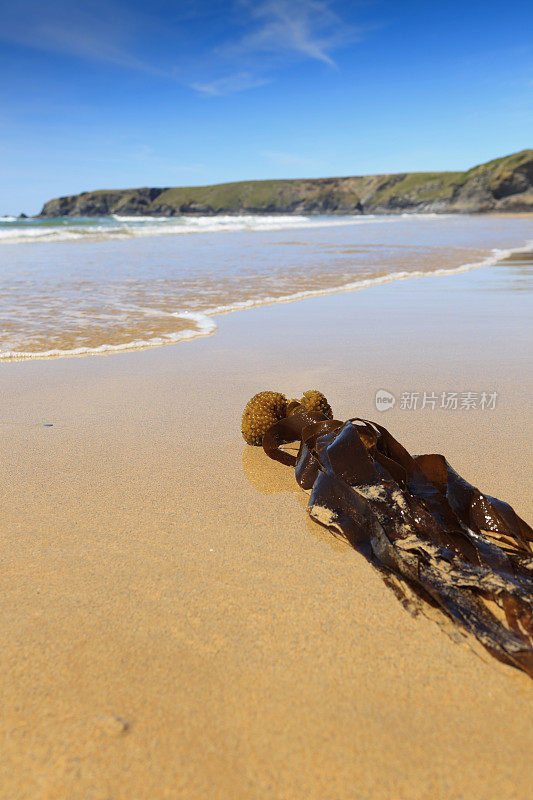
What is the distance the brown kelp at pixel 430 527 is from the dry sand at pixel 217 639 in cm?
7

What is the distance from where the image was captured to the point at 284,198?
154500 millimetres

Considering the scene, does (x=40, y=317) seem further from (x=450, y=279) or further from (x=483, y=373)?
(x=450, y=279)

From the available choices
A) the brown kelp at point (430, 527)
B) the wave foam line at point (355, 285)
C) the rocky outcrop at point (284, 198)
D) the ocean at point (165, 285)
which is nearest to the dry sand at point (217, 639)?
the brown kelp at point (430, 527)

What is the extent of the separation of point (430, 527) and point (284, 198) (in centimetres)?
16397

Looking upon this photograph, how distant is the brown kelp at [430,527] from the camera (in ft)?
4.74

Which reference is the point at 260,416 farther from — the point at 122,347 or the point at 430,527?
the point at 122,347

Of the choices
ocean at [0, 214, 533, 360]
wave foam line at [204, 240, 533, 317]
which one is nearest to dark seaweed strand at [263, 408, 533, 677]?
ocean at [0, 214, 533, 360]

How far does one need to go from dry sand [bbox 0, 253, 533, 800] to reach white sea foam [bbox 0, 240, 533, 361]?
180 centimetres

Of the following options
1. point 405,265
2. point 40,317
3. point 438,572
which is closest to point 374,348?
point 438,572

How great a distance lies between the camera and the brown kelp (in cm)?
144

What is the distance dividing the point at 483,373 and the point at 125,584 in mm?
3156

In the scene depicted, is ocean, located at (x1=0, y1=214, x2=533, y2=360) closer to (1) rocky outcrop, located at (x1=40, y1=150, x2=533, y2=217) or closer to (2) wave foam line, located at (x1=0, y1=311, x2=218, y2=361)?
(2) wave foam line, located at (x1=0, y1=311, x2=218, y2=361)

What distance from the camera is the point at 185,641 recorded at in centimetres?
140

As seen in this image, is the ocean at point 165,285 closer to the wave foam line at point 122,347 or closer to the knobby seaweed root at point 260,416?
the wave foam line at point 122,347
